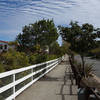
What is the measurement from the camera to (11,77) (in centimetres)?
609

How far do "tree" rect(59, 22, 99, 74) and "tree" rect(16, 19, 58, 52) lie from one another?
77.9 feet

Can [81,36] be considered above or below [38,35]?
below

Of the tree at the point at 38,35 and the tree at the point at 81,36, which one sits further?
the tree at the point at 38,35

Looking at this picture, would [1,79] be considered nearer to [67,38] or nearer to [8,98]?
[8,98]

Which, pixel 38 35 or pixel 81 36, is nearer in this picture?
pixel 81 36

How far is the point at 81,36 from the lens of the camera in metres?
11.9

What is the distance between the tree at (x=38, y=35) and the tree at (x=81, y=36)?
77.9ft

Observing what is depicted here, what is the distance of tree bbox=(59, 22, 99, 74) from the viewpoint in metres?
11.6

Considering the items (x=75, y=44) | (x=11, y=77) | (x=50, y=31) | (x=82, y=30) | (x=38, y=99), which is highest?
(x=50, y=31)

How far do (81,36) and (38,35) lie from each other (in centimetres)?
2698

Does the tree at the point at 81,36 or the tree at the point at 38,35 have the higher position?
the tree at the point at 38,35

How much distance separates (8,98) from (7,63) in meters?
2.88

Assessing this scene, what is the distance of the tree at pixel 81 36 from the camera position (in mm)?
11570

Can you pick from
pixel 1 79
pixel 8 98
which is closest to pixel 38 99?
pixel 8 98
